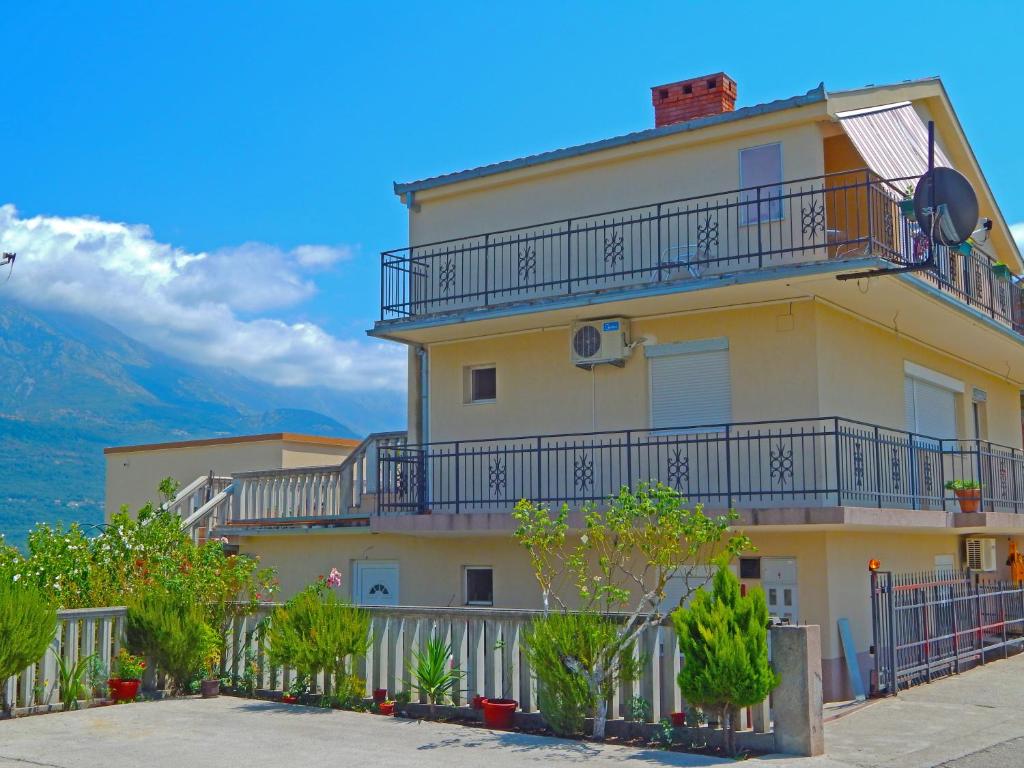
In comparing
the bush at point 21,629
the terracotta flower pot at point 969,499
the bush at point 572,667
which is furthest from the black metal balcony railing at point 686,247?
the bush at point 21,629

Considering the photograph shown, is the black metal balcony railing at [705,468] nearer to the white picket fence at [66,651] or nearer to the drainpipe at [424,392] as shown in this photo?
the drainpipe at [424,392]

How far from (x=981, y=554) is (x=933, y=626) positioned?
21.4 feet

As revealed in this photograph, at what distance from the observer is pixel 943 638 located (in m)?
16.6

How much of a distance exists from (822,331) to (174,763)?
1090 centimetres

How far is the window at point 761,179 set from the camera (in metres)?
17.4

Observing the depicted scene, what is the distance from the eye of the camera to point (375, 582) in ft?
67.2

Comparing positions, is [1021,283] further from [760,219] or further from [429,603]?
[429,603]

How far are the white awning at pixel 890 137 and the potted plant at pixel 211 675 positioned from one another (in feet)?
37.1

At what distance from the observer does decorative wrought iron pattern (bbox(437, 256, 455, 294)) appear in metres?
20.6

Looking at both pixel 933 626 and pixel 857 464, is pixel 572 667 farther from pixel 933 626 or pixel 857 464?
pixel 933 626

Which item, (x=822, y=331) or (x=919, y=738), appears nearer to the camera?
(x=919, y=738)

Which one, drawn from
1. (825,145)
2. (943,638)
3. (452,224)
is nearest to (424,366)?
(452,224)

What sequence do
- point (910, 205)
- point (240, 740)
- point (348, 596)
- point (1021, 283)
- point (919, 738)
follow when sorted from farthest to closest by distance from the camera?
1. point (1021, 283)
2. point (348, 596)
3. point (910, 205)
4. point (919, 738)
5. point (240, 740)

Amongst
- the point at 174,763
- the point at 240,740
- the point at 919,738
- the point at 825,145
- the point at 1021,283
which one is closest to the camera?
the point at 174,763
